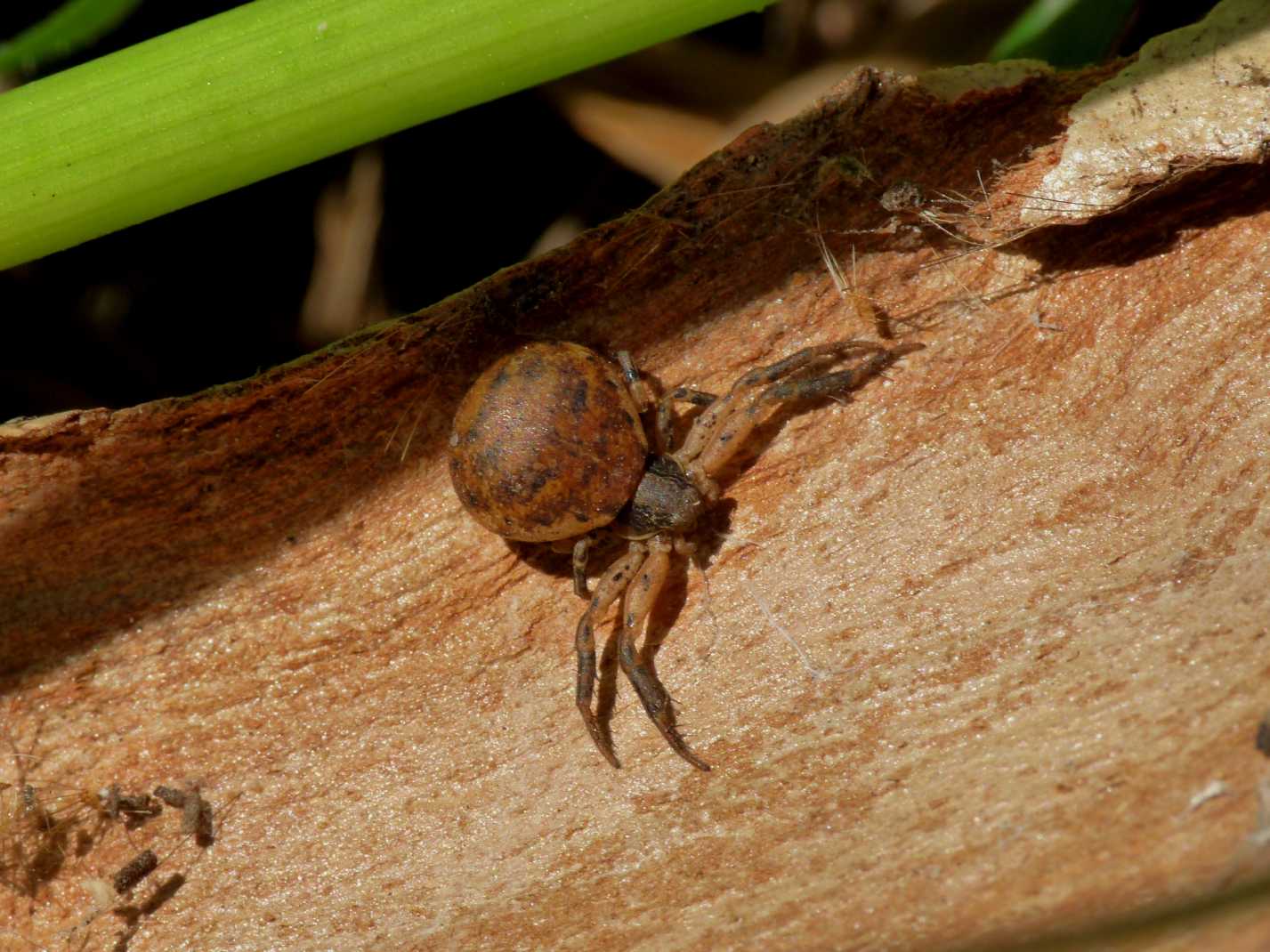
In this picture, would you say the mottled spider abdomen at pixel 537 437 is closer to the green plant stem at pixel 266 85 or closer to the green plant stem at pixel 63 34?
the green plant stem at pixel 266 85

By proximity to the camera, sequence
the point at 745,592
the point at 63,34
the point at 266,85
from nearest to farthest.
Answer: the point at 266,85 < the point at 745,592 < the point at 63,34

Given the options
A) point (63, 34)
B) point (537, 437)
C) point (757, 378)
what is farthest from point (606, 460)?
point (63, 34)

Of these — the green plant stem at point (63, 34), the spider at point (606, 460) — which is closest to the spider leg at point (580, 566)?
the spider at point (606, 460)

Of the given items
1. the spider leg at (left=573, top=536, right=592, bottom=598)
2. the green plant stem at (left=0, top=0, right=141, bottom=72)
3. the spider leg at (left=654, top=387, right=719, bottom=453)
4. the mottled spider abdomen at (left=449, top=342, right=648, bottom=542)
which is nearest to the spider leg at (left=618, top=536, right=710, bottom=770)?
the spider leg at (left=573, top=536, right=592, bottom=598)

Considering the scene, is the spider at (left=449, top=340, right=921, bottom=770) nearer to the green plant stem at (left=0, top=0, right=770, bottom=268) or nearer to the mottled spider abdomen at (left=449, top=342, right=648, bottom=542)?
the mottled spider abdomen at (left=449, top=342, right=648, bottom=542)

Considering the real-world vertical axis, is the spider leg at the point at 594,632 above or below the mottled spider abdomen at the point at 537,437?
below

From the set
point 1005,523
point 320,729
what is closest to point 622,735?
point 320,729

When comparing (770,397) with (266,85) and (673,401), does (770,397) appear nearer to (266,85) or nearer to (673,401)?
(673,401)
